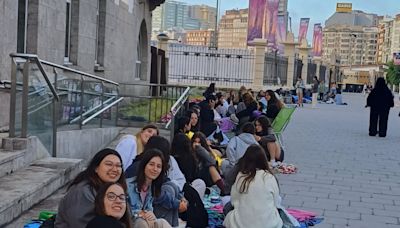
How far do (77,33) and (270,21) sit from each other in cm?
1890

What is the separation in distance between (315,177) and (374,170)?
180cm

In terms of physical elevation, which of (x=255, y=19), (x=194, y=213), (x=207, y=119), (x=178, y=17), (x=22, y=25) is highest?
(x=178, y=17)

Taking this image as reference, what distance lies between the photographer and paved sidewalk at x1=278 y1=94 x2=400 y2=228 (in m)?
8.20

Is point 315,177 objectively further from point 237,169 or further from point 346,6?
point 346,6

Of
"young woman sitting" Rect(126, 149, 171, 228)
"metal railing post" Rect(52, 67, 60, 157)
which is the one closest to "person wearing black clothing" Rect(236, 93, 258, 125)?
"metal railing post" Rect(52, 67, 60, 157)

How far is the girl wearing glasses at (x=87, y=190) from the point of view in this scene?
4445mm

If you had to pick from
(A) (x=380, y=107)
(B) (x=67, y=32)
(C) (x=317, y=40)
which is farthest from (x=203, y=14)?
(B) (x=67, y=32)

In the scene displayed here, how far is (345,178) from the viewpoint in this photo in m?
10.9

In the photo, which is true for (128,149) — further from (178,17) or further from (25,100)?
(178,17)

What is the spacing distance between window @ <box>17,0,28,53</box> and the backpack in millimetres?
5368

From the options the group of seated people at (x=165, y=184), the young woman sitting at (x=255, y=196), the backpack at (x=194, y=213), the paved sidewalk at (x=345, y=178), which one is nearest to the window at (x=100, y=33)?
the paved sidewalk at (x=345, y=178)

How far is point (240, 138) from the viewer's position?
995cm

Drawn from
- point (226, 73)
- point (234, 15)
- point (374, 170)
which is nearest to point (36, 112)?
point (374, 170)

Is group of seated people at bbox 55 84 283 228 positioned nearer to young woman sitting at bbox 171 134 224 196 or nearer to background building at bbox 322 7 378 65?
young woman sitting at bbox 171 134 224 196
